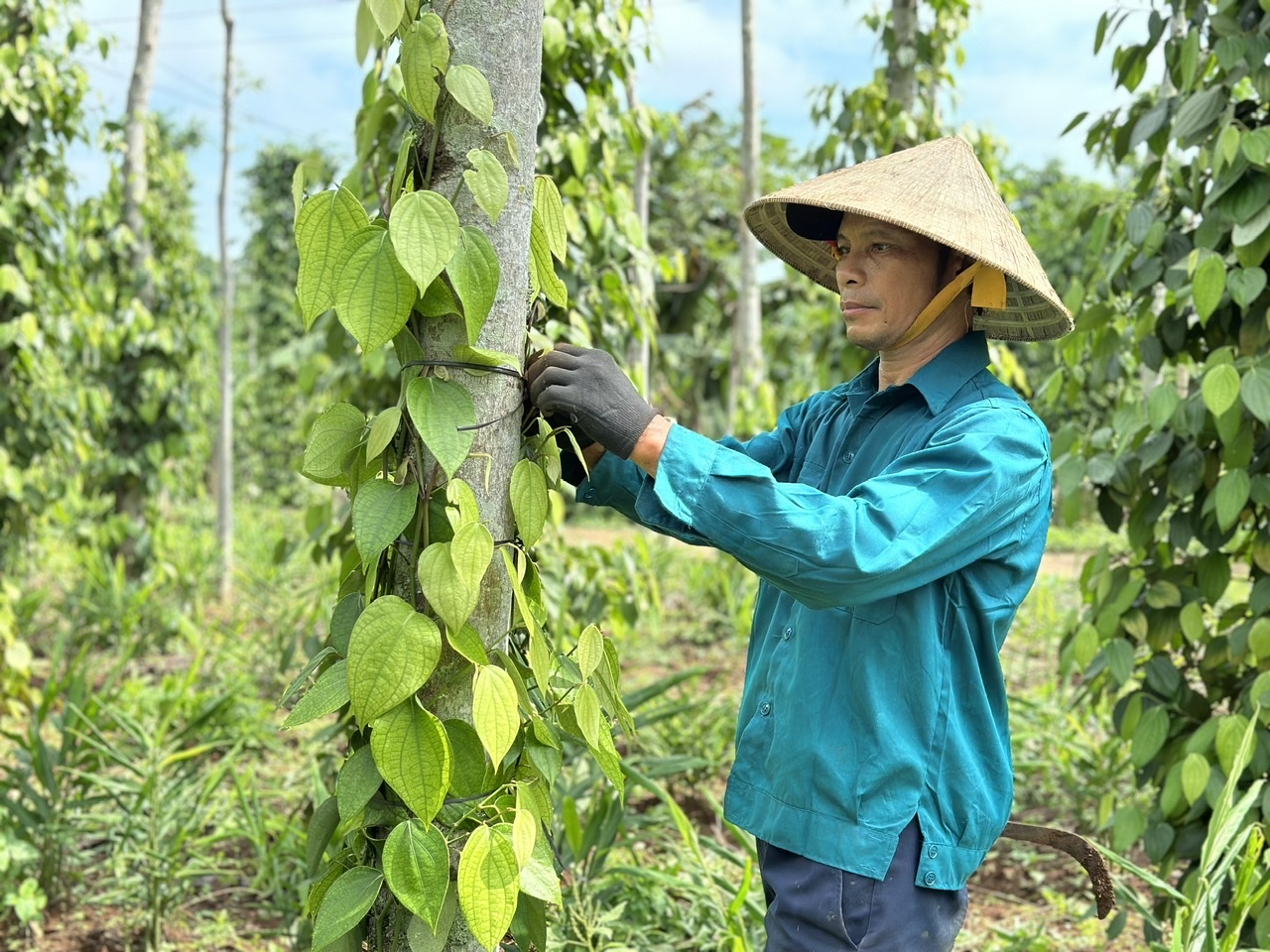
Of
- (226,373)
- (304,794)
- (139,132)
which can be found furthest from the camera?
(226,373)

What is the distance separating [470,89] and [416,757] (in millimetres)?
689

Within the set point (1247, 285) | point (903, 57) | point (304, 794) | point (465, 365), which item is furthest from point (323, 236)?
point (903, 57)

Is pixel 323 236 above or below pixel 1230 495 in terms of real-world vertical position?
above

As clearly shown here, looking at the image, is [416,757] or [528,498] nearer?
[416,757]

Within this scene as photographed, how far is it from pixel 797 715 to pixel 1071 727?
271 centimetres

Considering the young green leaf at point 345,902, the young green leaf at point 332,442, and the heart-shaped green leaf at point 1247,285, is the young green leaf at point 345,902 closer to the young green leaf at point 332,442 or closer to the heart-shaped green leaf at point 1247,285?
the young green leaf at point 332,442

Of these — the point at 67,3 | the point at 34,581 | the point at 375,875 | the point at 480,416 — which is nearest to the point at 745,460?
the point at 480,416

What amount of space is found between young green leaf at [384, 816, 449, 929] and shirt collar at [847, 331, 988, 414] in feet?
2.65

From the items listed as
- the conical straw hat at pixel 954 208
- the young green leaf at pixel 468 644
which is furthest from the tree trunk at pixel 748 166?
the young green leaf at pixel 468 644

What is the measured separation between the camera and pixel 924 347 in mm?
1553

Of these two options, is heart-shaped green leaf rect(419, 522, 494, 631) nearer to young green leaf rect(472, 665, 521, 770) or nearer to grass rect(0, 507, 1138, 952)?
young green leaf rect(472, 665, 521, 770)

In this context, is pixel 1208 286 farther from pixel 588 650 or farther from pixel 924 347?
pixel 588 650

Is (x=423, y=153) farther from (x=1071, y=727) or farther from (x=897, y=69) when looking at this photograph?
(x=1071, y=727)

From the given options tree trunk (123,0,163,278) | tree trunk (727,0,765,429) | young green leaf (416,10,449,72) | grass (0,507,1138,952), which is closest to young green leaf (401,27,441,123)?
young green leaf (416,10,449,72)
